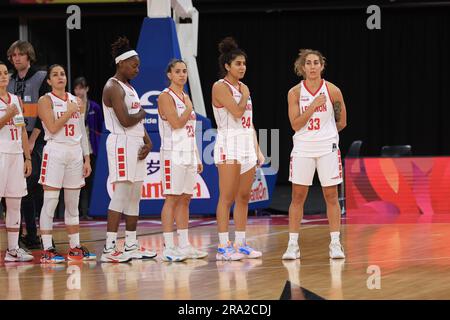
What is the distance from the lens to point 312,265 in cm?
638

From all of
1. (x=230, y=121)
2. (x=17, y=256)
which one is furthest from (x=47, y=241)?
(x=230, y=121)

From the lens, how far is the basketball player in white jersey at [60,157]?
6.83m

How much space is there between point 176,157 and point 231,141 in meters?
0.46

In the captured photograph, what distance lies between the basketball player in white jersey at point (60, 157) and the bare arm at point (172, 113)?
28.8 inches

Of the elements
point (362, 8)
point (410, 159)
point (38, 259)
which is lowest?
point (38, 259)

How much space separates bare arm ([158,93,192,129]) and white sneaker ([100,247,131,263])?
3.64 feet

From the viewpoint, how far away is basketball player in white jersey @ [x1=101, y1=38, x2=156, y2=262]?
673 centimetres

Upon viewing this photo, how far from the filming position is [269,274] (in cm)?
601

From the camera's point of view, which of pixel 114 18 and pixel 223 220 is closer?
pixel 223 220

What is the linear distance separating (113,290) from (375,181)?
17.9 ft

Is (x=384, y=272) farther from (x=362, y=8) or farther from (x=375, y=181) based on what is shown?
(x=362, y=8)

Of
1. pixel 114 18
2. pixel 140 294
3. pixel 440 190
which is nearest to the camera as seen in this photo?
A: pixel 140 294

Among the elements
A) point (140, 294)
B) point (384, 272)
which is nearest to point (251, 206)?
point (384, 272)
